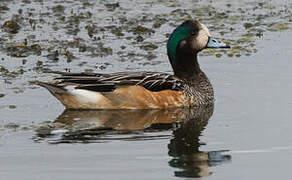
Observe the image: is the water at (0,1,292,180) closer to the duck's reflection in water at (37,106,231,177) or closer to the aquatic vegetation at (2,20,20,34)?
the duck's reflection in water at (37,106,231,177)

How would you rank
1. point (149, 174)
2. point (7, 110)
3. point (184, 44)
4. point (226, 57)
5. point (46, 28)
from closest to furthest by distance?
point (149, 174) < point (7, 110) < point (184, 44) < point (226, 57) < point (46, 28)

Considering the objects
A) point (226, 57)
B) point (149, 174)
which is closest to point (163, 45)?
point (226, 57)

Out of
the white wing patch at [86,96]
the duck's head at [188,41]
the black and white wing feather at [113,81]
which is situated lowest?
the white wing patch at [86,96]

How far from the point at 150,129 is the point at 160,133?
12.3 inches

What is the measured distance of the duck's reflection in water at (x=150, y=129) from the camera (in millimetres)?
11360

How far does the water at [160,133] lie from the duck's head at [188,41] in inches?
29.8

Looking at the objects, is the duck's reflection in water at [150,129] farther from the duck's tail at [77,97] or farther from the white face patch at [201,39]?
the white face patch at [201,39]

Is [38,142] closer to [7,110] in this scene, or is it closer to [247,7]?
[7,110]

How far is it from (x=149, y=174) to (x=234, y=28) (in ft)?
29.5

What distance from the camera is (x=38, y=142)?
39.7 feet

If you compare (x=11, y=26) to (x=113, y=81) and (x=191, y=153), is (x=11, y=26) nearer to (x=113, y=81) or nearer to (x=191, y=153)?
(x=113, y=81)

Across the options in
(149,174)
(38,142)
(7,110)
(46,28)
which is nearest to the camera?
(149,174)

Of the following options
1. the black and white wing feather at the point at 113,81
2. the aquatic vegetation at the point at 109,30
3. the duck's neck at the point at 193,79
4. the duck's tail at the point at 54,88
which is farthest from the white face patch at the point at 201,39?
the duck's tail at the point at 54,88

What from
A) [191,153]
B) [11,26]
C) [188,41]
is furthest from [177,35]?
[11,26]
